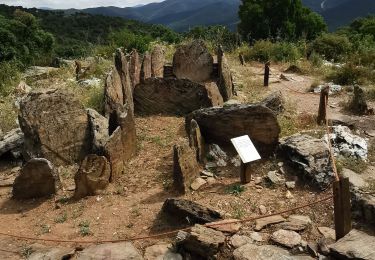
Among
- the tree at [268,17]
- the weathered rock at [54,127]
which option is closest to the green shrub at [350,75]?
the weathered rock at [54,127]

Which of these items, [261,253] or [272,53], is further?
[272,53]

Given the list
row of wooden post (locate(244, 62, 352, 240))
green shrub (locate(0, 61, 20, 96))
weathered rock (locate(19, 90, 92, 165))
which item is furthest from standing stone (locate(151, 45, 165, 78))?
row of wooden post (locate(244, 62, 352, 240))

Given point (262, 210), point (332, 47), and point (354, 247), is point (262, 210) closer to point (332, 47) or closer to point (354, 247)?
point (354, 247)

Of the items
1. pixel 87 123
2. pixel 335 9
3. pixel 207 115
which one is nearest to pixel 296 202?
pixel 207 115

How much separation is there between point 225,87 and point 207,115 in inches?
97.8

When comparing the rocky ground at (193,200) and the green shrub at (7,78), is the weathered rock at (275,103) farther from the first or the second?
the green shrub at (7,78)

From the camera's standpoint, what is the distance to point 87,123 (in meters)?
6.36

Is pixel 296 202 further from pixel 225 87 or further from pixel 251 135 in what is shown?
pixel 225 87

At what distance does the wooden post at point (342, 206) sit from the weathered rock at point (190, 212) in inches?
46.2

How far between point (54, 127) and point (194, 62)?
4.52 m

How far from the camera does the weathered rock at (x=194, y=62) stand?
9.89 m

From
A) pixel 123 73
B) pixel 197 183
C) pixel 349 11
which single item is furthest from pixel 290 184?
pixel 349 11

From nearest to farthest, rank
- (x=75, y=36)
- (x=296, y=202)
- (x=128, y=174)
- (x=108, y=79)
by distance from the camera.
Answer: (x=296, y=202)
(x=128, y=174)
(x=108, y=79)
(x=75, y=36)

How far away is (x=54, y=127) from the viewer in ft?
20.2
